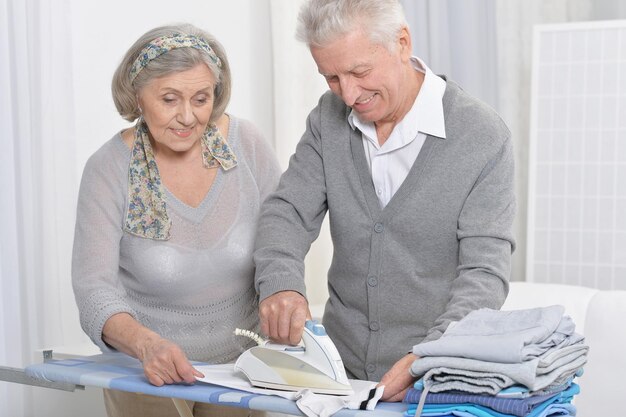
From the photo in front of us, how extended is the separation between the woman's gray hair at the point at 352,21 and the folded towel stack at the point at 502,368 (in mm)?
629

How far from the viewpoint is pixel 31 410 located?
3041mm

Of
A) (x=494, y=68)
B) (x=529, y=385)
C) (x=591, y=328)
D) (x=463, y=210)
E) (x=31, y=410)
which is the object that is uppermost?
(x=494, y=68)

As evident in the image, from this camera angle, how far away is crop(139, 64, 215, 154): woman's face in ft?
6.84

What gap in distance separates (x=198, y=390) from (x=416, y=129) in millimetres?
703

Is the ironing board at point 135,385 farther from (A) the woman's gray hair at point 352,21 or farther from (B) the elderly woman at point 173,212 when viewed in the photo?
(A) the woman's gray hair at point 352,21

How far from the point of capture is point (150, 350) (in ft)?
6.12

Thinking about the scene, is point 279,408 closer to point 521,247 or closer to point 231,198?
point 231,198

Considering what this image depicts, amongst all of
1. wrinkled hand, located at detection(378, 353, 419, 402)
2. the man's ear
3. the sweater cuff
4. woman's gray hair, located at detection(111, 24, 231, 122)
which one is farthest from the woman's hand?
the man's ear

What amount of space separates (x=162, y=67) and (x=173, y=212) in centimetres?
34

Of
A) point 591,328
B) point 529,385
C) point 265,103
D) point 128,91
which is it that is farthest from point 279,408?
point 265,103

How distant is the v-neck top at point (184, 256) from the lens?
6.84 feet

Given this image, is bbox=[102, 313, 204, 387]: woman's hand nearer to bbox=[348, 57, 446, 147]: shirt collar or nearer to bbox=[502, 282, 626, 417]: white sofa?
bbox=[348, 57, 446, 147]: shirt collar

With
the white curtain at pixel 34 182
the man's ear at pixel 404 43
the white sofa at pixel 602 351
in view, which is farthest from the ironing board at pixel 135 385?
the white sofa at pixel 602 351

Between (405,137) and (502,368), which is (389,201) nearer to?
(405,137)
